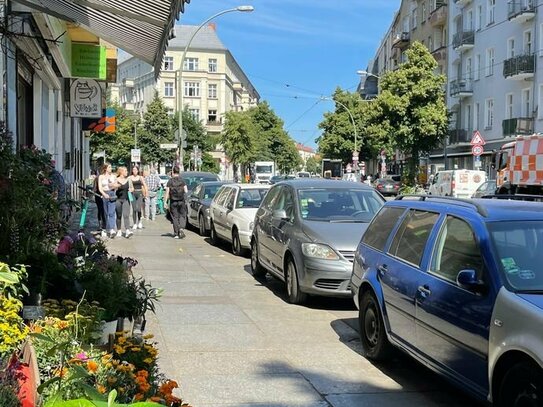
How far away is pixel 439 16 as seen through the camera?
1975 inches

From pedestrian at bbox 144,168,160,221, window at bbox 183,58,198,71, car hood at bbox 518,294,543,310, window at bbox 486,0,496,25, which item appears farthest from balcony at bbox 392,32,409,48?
car hood at bbox 518,294,543,310

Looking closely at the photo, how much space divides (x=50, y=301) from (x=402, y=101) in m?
38.5

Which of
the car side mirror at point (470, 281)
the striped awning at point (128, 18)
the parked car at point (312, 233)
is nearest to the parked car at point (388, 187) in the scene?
the parked car at point (312, 233)

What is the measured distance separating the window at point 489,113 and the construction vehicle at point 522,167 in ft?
56.2

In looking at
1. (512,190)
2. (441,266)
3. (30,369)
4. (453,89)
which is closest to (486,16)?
(453,89)

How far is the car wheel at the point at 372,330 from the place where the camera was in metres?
5.75

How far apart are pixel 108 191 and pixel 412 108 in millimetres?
30221

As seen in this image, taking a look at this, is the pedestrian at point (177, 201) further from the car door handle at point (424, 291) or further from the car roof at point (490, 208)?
the car door handle at point (424, 291)

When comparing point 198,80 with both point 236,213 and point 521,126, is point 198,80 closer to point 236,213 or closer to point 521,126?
point 521,126

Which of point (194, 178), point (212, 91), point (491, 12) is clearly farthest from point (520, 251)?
point (212, 91)

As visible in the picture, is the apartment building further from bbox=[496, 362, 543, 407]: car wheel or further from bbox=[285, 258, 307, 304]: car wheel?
bbox=[496, 362, 543, 407]: car wheel

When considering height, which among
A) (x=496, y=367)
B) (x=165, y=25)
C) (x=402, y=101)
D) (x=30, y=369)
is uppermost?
(x=402, y=101)

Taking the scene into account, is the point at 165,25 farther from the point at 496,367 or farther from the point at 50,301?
the point at 496,367

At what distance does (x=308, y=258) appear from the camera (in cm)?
812
